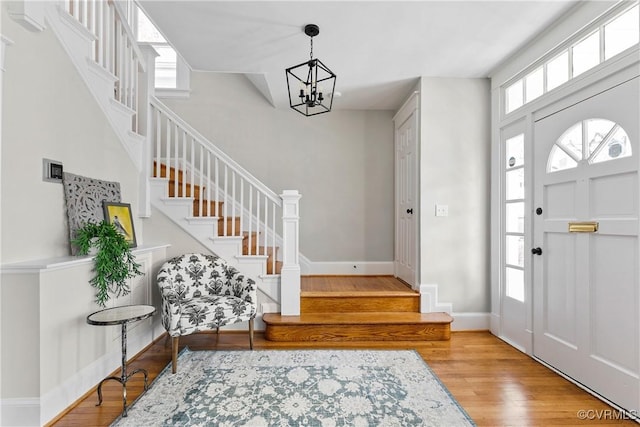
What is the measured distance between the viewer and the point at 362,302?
11.2 feet

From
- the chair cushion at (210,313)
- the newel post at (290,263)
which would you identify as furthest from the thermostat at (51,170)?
the newel post at (290,263)

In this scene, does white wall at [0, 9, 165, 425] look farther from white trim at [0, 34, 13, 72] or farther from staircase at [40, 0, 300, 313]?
staircase at [40, 0, 300, 313]

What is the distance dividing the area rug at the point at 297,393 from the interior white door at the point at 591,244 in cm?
101

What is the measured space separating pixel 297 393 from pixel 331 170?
307cm

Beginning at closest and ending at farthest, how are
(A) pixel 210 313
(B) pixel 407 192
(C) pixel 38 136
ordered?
(C) pixel 38 136
(A) pixel 210 313
(B) pixel 407 192

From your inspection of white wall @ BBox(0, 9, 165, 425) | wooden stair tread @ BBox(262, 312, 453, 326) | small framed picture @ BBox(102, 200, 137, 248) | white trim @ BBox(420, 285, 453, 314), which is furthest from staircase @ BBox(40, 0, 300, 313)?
white trim @ BBox(420, 285, 453, 314)

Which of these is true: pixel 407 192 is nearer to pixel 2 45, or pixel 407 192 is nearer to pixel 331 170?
pixel 331 170

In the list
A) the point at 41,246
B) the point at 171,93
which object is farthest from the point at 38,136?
the point at 171,93

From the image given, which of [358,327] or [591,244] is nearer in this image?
[591,244]

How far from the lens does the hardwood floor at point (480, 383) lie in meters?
1.93

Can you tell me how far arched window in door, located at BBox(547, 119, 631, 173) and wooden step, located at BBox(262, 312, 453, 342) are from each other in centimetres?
171

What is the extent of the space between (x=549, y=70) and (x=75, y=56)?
364 cm

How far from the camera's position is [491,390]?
2234 millimetres

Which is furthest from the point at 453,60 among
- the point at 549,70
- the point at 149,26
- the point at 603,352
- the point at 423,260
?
the point at 149,26
